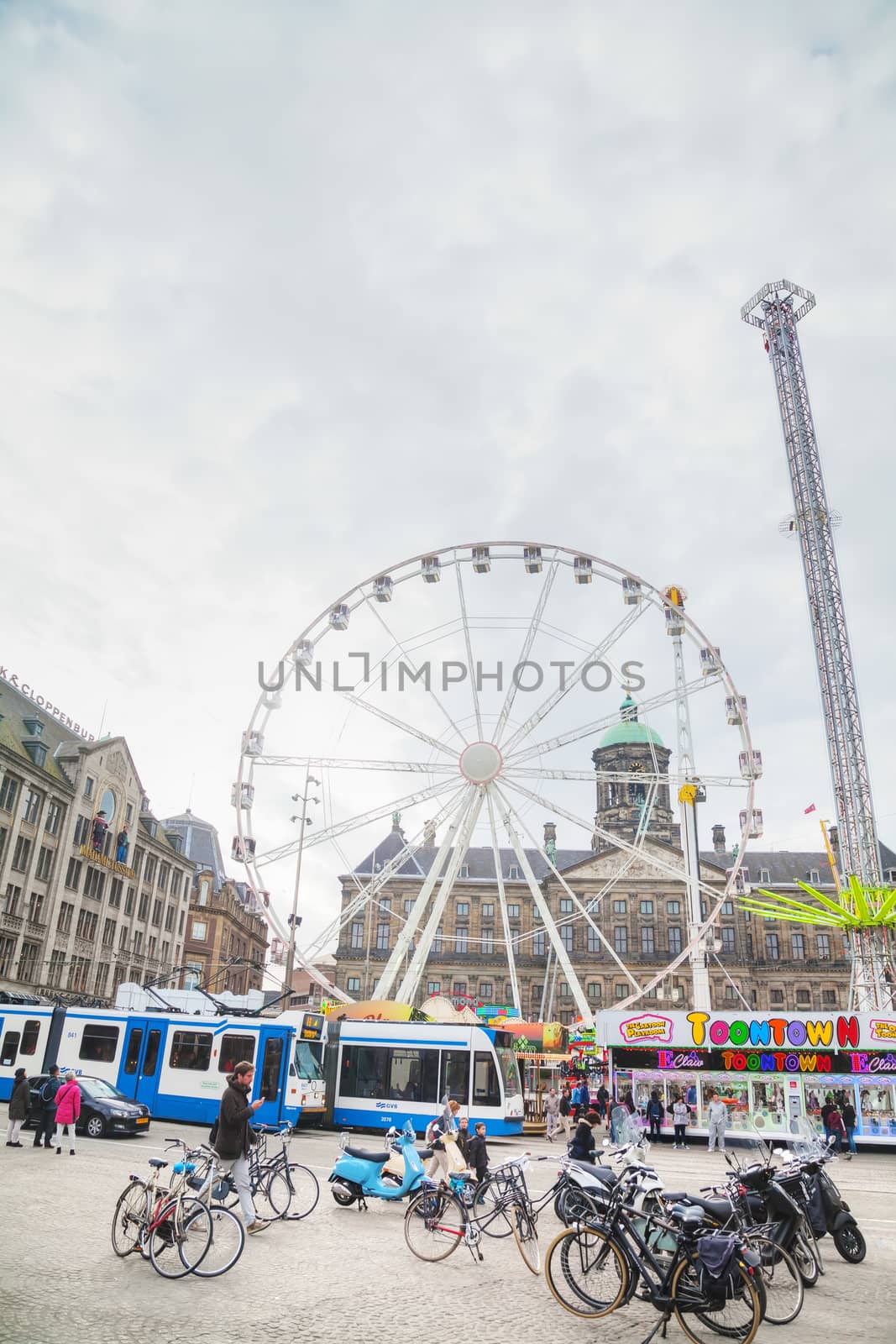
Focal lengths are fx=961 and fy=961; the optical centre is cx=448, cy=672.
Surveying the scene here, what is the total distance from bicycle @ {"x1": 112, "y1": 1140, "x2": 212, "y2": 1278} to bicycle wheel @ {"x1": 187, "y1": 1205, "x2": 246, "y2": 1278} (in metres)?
0.07

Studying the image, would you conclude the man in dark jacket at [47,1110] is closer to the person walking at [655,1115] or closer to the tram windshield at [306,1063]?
the tram windshield at [306,1063]

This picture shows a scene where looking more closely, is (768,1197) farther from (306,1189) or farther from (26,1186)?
(26,1186)

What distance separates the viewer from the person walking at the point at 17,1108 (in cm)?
1886

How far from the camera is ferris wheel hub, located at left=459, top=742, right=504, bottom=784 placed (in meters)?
34.4

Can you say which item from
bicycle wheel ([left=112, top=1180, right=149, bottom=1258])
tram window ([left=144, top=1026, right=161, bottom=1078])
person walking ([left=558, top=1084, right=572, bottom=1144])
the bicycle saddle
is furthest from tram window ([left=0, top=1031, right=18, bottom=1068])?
the bicycle saddle

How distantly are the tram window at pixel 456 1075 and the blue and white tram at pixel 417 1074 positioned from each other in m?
0.02

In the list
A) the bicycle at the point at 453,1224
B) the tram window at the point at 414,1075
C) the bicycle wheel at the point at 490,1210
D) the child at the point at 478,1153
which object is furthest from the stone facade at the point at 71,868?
the bicycle at the point at 453,1224

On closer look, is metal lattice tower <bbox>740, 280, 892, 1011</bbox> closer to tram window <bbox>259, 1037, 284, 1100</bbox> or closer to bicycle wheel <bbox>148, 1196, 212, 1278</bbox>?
tram window <bbox>259, 1037, 284, 1100</bbox>

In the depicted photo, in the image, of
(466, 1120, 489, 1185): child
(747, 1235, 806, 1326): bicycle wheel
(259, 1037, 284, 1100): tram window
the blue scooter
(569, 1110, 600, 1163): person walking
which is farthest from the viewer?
(259, 1037, 284, 1100): tram window

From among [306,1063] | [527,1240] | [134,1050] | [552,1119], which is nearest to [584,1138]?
[527,1240]

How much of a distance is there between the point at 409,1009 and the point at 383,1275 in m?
21.3

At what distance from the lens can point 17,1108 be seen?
18875mm

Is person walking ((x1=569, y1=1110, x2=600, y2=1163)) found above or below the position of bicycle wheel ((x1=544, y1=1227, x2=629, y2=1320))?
above

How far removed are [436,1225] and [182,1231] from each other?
10.1 feet
